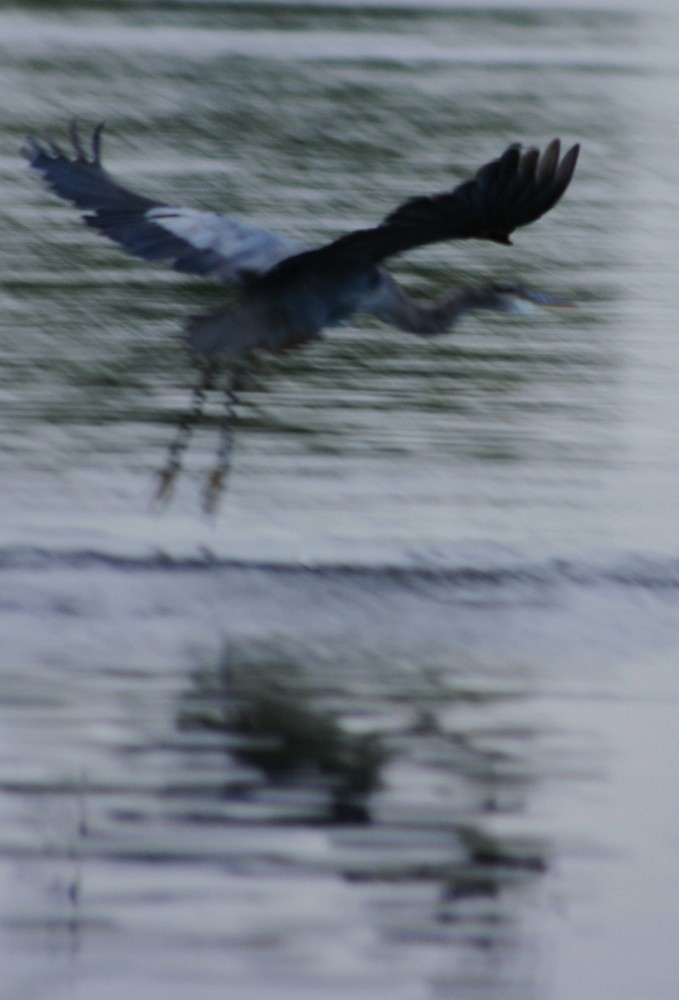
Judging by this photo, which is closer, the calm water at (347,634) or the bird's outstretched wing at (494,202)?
the calm water at (347,634)

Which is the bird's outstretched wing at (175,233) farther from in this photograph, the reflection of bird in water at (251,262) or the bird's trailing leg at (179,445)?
the bird's trailing leg at (179,445)

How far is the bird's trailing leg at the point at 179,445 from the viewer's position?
6.90 m

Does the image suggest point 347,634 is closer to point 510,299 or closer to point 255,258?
point 255,258

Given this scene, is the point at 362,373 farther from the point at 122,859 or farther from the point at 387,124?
the point at 387,124

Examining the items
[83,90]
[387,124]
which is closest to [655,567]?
[387,124]

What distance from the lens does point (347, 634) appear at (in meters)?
5.82

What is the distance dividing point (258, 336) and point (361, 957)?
3328 mm

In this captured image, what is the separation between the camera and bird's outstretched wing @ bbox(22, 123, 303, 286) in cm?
690

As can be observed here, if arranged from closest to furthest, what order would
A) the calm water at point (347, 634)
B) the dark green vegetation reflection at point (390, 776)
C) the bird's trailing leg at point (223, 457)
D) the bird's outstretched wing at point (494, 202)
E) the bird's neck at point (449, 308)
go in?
the calm water at point (347, 634)
the dark green vegetation reflection at point (390, 776)
the bird's outstretched wing at point (494, 202)
the bird's trailing leg at point (223, 457)
the bird's neck at point (449, 308)

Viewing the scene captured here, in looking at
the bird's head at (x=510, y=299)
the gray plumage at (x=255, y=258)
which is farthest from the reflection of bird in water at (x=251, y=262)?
the bird's head at (x=510, y=299)

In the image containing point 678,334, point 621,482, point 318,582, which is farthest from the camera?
point 678,334

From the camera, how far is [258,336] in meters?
6.86

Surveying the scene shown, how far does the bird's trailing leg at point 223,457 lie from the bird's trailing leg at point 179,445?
0.32 feet

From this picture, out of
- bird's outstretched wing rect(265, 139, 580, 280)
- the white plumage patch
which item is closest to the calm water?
Result: the white plumage patch
